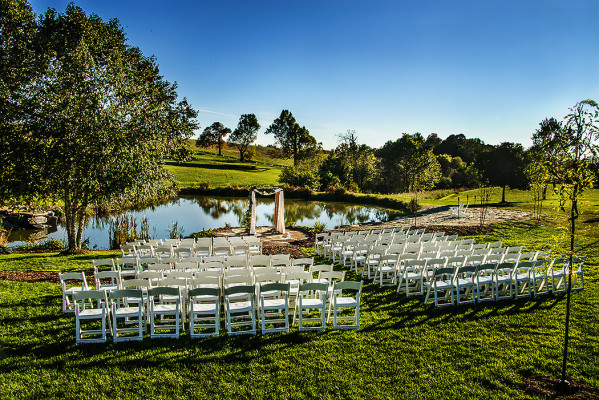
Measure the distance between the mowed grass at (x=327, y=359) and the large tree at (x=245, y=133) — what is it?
68.6 meters

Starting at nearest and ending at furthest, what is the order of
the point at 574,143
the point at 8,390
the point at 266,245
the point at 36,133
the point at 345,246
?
the point at 8,390, the point at 574,143, the point at 345,246, the point at 36,133, the point at 266,245

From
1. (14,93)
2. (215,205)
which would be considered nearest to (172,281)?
(14,93)

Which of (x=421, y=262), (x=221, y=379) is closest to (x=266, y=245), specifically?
(x=421, y=262)

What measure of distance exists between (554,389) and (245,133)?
72.7 meters

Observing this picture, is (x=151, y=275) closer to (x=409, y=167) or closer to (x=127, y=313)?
(x=127, y=313)

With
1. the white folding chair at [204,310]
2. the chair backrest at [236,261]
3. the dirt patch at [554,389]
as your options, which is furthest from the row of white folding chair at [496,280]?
the white folding chair at [204,310]

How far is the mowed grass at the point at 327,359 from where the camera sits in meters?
4.69

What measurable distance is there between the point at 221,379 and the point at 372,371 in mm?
2041

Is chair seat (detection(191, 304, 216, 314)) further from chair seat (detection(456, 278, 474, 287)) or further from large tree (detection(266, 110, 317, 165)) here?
large tree (detection(266, 110, 317, 165))

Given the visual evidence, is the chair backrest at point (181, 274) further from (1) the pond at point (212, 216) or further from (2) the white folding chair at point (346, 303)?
(1) the pond at point (212, 216)

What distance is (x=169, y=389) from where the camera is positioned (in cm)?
470

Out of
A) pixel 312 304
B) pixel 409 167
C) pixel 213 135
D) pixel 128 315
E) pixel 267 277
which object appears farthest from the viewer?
pixel 213 135

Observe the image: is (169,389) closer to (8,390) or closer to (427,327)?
(8,390)

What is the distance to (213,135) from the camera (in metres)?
80.2
